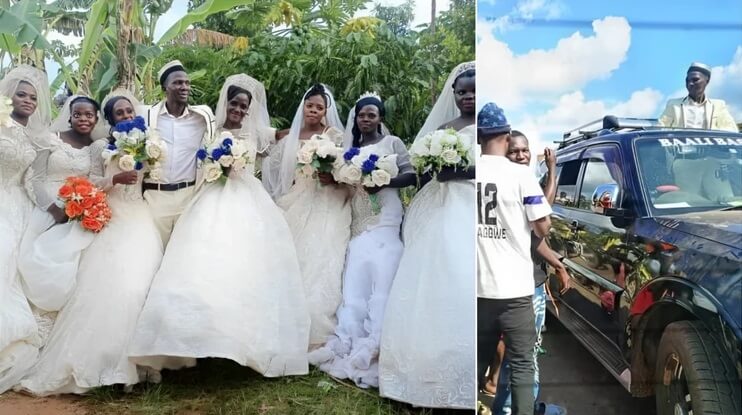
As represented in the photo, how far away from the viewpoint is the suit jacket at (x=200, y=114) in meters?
3.83

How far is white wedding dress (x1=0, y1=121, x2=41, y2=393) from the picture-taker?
3.52 metres

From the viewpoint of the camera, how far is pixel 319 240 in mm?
3953

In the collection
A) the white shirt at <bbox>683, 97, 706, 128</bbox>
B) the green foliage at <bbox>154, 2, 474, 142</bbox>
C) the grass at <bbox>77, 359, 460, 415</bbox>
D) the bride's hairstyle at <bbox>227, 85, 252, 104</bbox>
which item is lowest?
the grass at <bbox>77, 359, 460, 415</bbox>

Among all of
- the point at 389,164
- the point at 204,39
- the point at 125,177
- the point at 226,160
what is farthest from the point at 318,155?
the point at 125,177

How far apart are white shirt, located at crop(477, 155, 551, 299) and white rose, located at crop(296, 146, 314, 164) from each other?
1.40m

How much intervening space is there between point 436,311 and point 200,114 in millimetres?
1901

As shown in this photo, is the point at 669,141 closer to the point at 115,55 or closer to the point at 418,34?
the point at 418,34

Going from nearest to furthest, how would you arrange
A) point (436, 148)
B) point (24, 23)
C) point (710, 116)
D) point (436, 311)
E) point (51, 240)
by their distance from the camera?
point (710, 116), point (436, 311), point (436, 148), point (24, 23), point (51, 240)

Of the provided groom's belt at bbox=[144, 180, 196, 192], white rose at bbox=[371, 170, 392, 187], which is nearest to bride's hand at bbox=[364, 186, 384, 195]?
white rose at bbox=[371, 170, 392, 187]

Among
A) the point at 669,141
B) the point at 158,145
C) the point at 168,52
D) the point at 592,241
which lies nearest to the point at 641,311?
the point at 592,241

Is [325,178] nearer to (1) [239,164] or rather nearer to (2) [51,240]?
(1) [239,164]

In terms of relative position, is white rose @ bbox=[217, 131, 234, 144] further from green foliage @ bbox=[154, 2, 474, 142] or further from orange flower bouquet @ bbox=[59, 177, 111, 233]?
orange flower bouquet @ bbox=[59, 177, 111, 233]

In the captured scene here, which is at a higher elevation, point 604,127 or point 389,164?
point 604,127

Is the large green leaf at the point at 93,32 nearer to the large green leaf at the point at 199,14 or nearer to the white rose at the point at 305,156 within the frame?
the large green leaf at the point at 199,14
